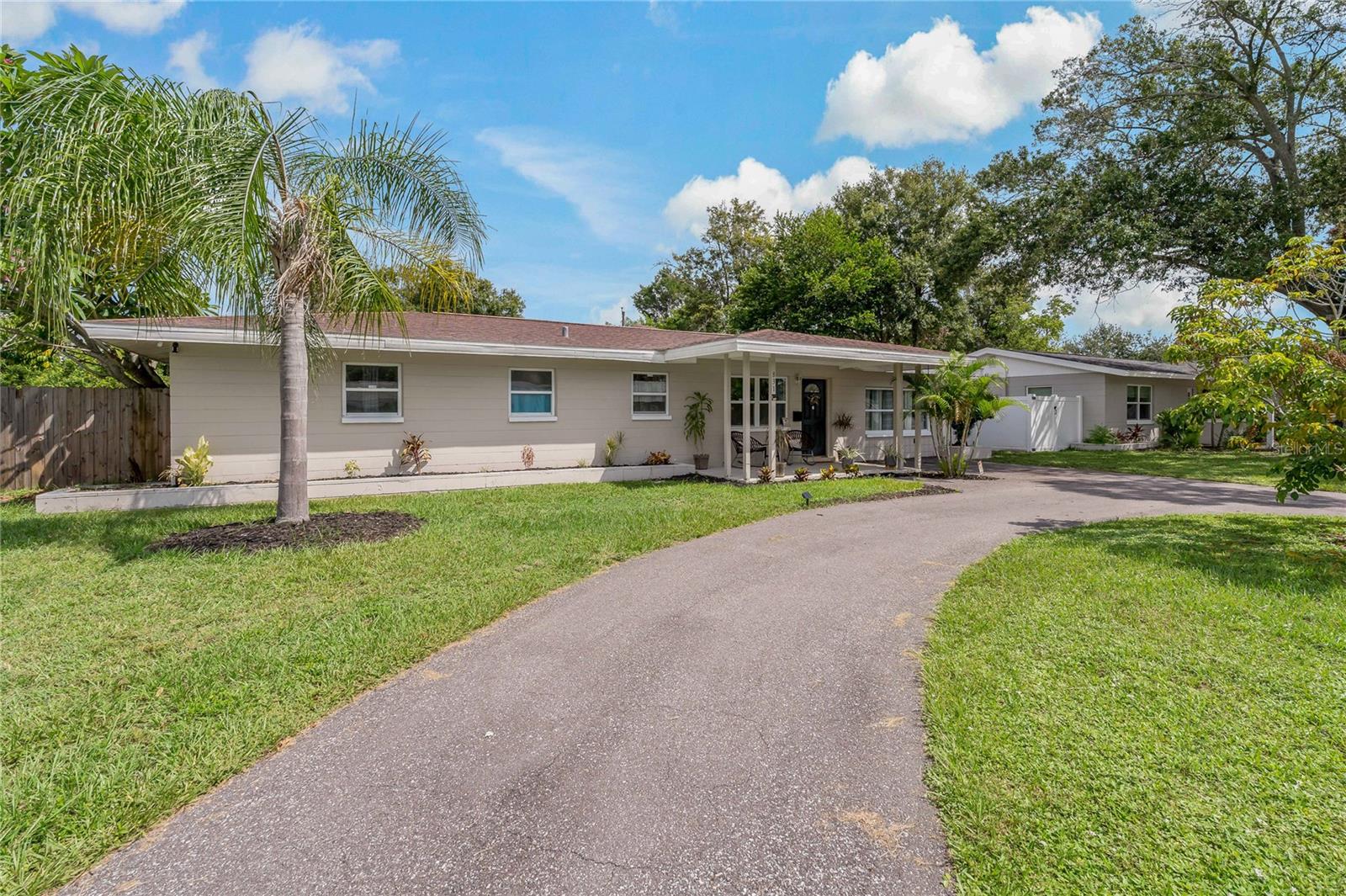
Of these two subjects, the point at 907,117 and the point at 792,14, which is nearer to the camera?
the point at 792,14

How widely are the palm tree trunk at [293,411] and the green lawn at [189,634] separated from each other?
1212 mm

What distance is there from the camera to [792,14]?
10.2 m

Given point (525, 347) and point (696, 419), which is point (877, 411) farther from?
point (525, 347)

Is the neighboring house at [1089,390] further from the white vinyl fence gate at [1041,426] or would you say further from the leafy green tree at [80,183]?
the leafy green tree at [80,183]

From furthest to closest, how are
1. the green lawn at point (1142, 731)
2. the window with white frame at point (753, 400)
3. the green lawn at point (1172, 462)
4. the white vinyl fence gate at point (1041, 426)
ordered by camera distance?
the white vinyl fence gate at point (1041, 426) < the window with white frame at point (753, 400) < the green lawn at point (1172, 462) < the green lawn at point (1142, 731)

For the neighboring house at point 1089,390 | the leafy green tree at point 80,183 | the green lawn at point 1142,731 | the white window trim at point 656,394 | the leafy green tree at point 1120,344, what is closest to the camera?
the green lawn at point 1142,731

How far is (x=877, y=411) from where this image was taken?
16.2 meters

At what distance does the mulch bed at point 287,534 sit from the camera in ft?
21.4

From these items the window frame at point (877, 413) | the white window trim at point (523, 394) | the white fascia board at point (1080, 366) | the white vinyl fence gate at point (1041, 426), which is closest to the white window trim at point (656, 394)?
the white window trim at point (523, 394)

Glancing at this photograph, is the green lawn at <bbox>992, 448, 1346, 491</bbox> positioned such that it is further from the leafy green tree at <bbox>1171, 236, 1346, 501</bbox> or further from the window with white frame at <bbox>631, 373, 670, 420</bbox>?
the window with white frame at <bbox>631, 373, 670, 420</bbox>

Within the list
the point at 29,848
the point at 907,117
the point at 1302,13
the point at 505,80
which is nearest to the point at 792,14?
the point at 505,80

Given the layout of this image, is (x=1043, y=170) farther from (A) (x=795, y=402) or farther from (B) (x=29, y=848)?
(B) (x=29, y=848)

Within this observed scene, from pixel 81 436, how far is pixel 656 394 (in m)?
10.5

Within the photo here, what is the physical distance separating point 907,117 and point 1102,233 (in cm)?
618
